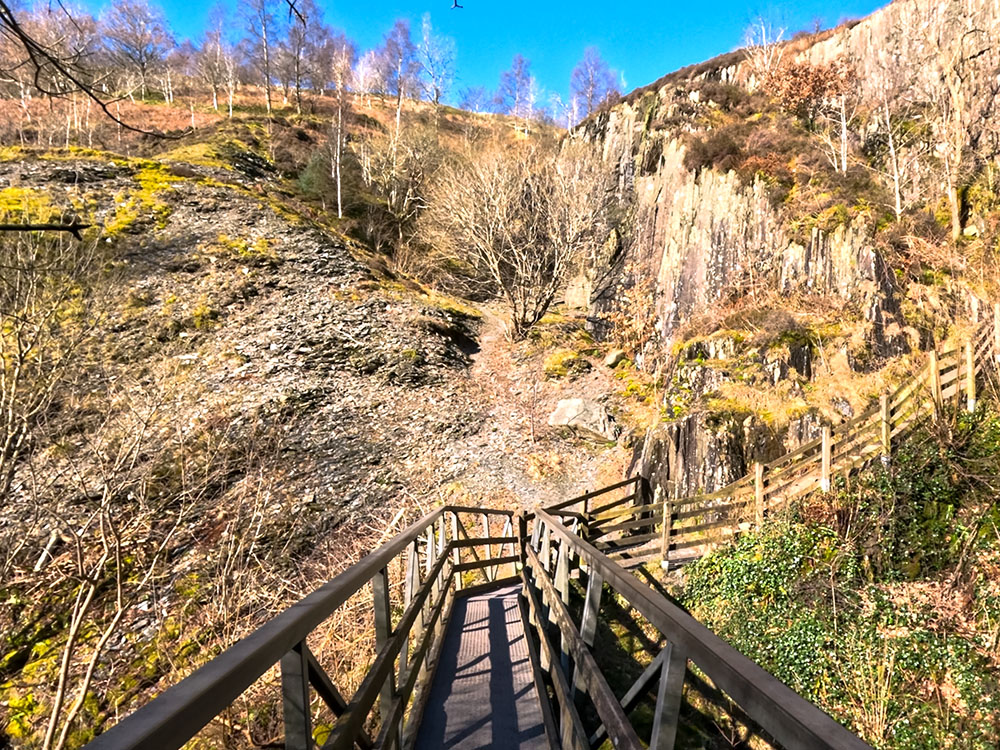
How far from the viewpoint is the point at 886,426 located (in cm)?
752

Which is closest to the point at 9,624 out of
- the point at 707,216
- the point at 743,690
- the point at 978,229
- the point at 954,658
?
the point at 743,690

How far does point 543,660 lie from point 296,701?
2939mm

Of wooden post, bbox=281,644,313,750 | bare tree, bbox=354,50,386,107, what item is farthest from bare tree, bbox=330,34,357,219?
wooden post, bbox=281,644,313,750

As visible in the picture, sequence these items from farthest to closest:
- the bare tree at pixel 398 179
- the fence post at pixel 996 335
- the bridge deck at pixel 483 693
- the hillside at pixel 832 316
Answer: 1. the bare tree at pixel 398 179
2. the fence post at pixel 996 335
3. the hillside at pixel 832 316
4. the bridge deck at pixel 483 693

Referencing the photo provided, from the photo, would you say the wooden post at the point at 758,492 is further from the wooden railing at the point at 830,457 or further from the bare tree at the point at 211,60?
the bare tree at the point at 211,60

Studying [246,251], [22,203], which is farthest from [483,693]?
[22,203]

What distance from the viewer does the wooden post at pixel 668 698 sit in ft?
4.82

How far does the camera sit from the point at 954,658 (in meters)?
5.06

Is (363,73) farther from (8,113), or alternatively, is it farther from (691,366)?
(691,366)

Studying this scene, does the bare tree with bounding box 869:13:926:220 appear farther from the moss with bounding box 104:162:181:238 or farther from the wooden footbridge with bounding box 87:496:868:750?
the moss with bounding box 104:162:181:238

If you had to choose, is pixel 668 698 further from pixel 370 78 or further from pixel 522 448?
pixel 370 78

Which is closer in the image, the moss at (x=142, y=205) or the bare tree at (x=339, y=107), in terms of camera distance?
the moss at (x=142, y=205)

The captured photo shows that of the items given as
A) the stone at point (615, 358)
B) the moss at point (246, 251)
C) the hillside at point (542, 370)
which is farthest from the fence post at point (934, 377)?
the moss at point (246, 251)

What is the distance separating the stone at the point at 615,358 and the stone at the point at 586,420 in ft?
9.67
